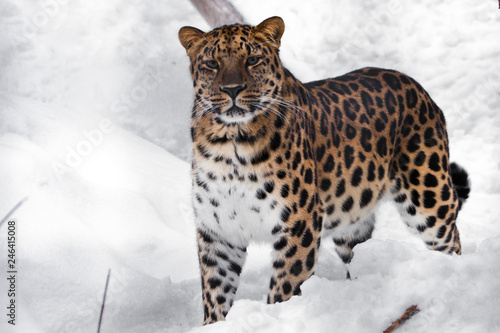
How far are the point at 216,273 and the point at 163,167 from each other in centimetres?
324

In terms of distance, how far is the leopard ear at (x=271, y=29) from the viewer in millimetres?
4227

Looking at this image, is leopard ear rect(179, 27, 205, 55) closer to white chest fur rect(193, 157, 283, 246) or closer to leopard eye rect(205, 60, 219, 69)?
leopard eye rect(205, 60, 219, 69)

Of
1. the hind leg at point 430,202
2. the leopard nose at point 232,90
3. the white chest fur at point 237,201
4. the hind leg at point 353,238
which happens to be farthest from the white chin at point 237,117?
the hind leg at point 353,238

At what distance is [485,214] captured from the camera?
287 inches

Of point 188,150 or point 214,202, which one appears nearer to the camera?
point 214,202

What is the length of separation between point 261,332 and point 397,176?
2.53m

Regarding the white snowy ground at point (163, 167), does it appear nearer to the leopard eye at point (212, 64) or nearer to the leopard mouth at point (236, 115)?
the leopard mouth at point (236, 115)

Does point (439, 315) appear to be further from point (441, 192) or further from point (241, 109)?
point (441, 192)

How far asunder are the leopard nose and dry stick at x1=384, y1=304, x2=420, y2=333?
1.58 meters

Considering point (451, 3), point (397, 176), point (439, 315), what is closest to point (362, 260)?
point (439, 315)

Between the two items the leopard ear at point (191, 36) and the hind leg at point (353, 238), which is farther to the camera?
the hind leg at point (353, 238)

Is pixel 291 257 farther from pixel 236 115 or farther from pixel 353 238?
pixel 353 238

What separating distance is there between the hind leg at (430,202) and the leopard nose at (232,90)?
1.90 meters

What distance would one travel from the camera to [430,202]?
5.29 meters
